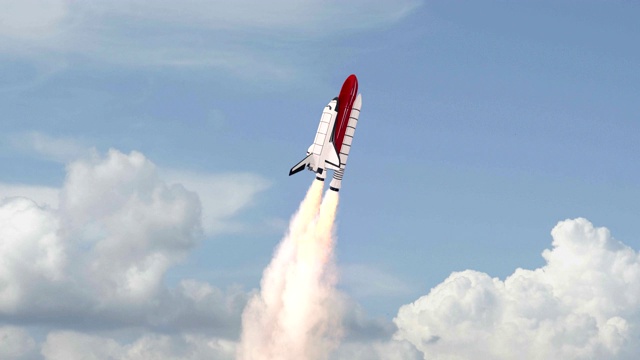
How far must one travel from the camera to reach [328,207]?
168 meters

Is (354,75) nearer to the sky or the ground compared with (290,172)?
nearer to the sky

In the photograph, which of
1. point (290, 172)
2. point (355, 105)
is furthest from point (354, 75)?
point (290, 172)

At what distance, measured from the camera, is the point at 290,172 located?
545ft

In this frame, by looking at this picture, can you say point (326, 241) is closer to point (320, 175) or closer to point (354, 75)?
point (320, 175)

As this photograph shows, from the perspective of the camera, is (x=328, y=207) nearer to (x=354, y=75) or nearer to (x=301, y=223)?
(x=301, y=223)

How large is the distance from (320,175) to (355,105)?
1019 cm

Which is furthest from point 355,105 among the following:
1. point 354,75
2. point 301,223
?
point 301,223

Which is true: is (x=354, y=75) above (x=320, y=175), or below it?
above

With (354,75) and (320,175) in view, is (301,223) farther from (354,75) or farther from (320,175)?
(354,75)

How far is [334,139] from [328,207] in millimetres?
9882

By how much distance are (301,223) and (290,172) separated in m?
8.35

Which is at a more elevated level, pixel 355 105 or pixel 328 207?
pixel 355 105

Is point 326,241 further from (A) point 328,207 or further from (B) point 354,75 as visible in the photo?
(B) point 354,75

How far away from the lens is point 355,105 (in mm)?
165250
